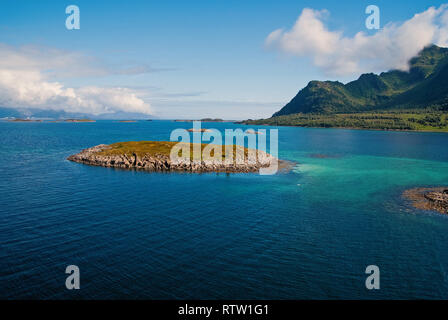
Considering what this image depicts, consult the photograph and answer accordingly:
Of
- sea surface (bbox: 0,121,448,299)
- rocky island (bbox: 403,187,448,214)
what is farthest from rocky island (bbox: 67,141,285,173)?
rocky island (bbox: 403,187,448,214)

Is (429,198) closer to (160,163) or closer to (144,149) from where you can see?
(160,163)

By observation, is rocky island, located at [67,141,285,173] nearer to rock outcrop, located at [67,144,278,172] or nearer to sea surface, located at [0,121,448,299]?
rock outcrop, located at [67,144,278,172]

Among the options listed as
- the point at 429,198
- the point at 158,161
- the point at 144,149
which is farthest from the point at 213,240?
the point at 144,149

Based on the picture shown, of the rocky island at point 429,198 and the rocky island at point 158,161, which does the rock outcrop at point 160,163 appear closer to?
the rocky island at point 158,161
